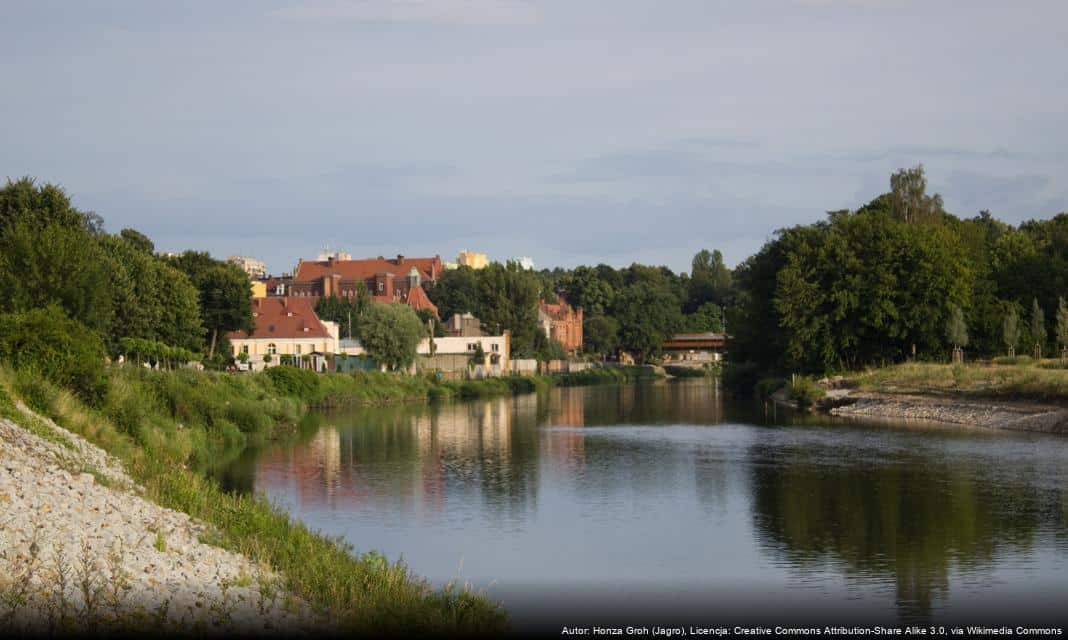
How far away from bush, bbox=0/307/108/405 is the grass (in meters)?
39.5

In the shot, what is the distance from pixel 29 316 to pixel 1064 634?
28.7 meters

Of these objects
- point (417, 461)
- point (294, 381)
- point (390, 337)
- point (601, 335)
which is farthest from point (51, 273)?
point (601, 335)

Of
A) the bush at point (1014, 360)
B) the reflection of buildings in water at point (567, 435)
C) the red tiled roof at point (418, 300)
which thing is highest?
the red tiled roof at point (418, 300)

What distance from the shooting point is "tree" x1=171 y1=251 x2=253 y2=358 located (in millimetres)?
72750

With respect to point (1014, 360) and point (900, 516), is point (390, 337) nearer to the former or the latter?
point (1014, 360)

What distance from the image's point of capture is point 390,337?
87.2 meters

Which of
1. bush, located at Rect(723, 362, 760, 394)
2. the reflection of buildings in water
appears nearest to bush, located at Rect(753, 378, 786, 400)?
bush, located at Rect(723, 362, 760, 394)

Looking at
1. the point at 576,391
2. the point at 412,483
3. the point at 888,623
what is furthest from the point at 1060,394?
the point at 576,391

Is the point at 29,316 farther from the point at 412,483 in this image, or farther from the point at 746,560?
the point at 746,560

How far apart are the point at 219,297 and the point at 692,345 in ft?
307

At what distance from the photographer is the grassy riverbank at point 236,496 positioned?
15.1 m

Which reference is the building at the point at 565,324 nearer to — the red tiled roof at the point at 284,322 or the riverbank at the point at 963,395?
the red tiled roof at the point at 284,322

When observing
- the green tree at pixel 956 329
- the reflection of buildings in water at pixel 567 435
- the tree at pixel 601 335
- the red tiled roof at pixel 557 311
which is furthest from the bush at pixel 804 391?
the red tiled roof at pixel 557 311

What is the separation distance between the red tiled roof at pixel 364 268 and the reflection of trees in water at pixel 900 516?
129m
